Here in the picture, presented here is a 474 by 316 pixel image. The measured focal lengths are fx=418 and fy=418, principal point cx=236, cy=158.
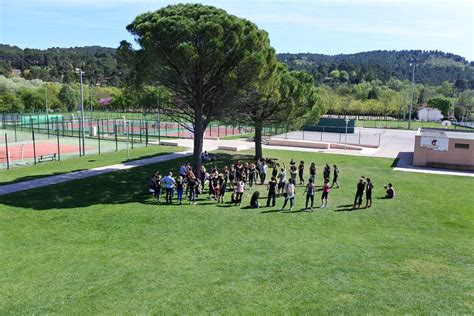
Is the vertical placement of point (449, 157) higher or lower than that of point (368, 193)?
higher

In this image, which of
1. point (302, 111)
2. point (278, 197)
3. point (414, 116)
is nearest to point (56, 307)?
point (278, 197)

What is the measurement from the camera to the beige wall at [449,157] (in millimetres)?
30188

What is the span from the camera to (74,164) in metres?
30.0

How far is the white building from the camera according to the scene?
306 ft

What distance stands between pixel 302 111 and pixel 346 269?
21.1 m

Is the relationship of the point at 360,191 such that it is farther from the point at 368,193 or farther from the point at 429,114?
the point at 429,114

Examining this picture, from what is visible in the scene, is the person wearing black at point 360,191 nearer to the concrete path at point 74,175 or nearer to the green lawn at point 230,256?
the green lawn at point 230,256

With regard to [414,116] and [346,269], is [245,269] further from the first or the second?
[414,116]

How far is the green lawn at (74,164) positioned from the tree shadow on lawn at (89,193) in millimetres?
3362

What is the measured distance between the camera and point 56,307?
952 centimetres

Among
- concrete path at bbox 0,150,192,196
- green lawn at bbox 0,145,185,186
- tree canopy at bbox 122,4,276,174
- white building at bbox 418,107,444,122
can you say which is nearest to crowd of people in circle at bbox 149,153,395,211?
tree canopy at bbox 122,4,276,174

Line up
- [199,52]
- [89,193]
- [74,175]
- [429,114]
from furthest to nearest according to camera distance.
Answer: [429,114] → [74,175] → [199,52] → [89,193]

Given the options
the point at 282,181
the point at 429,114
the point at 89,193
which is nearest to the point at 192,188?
the point at 282,181

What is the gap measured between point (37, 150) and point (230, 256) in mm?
30804
